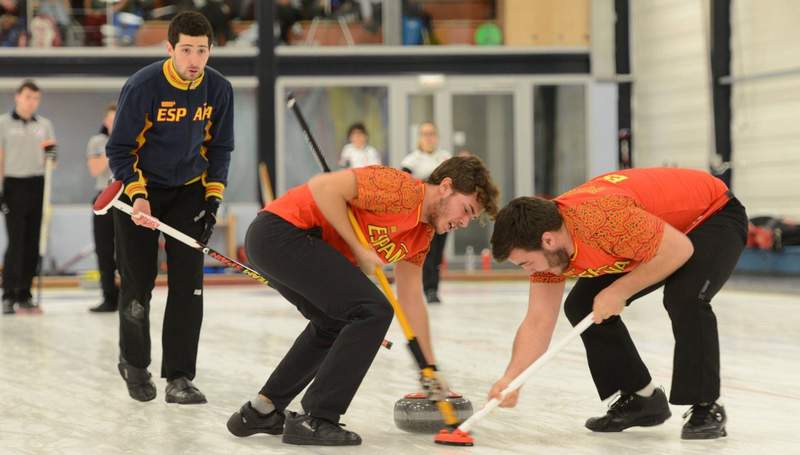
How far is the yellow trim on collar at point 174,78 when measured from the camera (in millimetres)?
4395

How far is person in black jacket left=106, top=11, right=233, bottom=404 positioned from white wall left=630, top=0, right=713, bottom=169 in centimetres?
930

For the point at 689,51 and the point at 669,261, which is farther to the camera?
the point at 689,51

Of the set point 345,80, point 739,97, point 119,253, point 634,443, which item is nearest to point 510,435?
point 634,443

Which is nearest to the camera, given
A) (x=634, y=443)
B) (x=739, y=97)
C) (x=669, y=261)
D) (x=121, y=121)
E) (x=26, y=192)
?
(x=669, y=261)

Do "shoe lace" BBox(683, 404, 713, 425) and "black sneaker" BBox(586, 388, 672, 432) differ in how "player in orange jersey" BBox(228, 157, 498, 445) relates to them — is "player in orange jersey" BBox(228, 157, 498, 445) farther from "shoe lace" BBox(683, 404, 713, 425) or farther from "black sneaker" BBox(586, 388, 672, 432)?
"shoe lace" BBox(683, 404, 713, 425)

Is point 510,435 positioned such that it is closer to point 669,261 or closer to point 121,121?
point 669,261

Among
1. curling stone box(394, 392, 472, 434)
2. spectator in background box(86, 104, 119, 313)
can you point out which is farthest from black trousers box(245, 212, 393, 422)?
spectator in background box(86, 104, 119, 313)

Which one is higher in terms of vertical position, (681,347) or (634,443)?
(681,347)

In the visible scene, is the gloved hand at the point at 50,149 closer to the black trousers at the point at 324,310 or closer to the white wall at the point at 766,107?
the black trousers at the point at 324,310

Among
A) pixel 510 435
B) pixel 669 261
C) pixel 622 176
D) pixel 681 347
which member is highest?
pixel 622 176

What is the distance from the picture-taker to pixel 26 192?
8266 mm

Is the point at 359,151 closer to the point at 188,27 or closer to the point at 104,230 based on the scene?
the point at 104,230

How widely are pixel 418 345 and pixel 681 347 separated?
769 millimetres

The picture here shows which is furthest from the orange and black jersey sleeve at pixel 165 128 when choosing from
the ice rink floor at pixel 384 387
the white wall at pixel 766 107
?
the white wall at pixel 766 107
